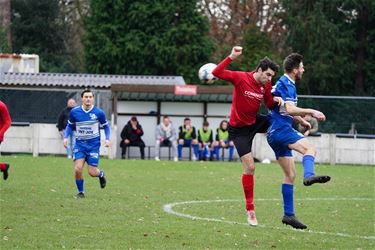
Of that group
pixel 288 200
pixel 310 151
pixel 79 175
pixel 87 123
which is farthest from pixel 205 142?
pixel 310 151

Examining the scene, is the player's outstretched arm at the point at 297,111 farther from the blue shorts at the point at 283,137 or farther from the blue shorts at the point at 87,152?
the blue shorts at the point at 87,152

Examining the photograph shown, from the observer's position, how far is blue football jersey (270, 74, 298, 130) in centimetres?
1245

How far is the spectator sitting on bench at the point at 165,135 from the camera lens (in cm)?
3142

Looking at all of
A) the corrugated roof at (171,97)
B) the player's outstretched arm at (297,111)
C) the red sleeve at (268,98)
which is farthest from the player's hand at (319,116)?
the corrugated roof at (171,97)

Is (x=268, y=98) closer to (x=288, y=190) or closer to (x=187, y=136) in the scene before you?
(x=288, y=190)

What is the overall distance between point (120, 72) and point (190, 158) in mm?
17535

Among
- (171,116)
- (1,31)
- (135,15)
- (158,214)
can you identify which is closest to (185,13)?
(135,15)

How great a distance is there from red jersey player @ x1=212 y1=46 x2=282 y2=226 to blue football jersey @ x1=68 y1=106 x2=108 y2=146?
5.02 meters

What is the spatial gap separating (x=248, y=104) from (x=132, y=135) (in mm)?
19156

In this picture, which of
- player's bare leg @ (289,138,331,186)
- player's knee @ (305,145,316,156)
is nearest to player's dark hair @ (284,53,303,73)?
player's bare leg @ (289,138,331,186)

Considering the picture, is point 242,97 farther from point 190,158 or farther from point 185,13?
point 185,13

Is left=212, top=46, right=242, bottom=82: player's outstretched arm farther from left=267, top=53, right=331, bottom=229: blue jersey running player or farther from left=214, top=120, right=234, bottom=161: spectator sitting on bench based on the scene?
left=214, top=120, right=234, bottom=161: spectator sitting on bench

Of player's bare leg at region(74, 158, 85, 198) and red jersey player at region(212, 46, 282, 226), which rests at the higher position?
red jersey player at region(212, 46, 282, 226)

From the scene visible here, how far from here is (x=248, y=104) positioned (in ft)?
41.3
